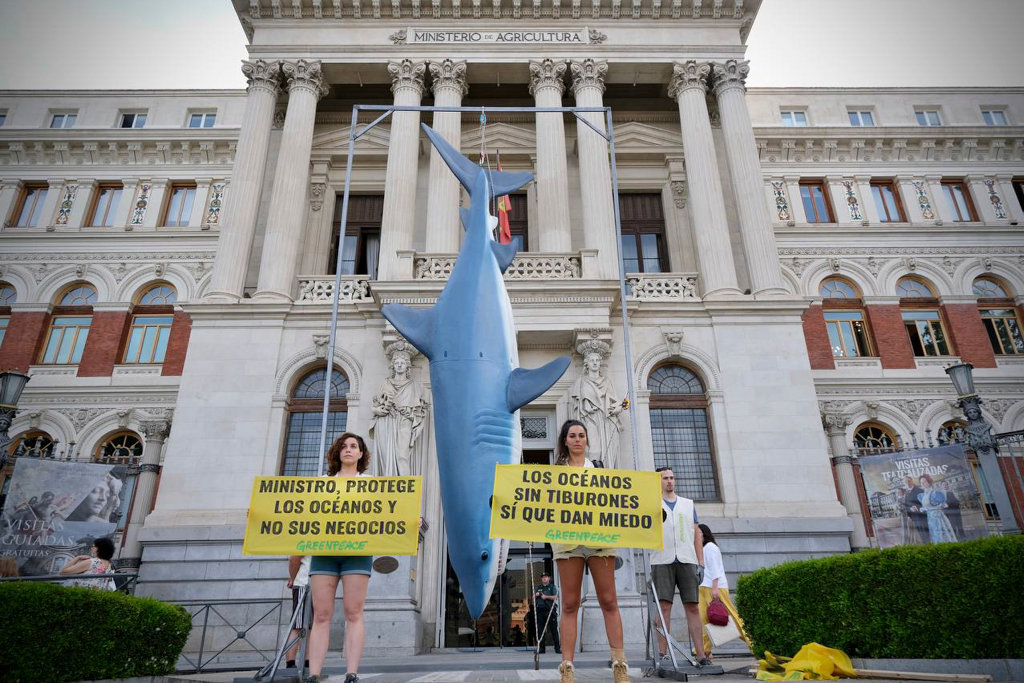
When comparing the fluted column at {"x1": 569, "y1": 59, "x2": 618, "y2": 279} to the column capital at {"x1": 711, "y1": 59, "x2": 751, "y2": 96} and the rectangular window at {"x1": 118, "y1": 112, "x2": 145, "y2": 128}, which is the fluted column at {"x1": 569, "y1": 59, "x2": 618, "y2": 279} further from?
the rectangular window at {"x1": 118, "y1": 112, "x2": 145, "y2": 128}

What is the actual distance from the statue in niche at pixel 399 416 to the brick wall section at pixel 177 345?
11.8 meters

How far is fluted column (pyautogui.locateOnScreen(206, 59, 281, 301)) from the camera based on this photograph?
18827mm

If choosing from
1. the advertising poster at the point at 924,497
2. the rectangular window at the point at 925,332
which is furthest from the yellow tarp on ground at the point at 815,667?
the rectangular window at the point at 925,332

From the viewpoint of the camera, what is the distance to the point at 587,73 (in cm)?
2141

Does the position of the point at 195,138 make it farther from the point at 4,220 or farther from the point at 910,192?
the point at 910,192

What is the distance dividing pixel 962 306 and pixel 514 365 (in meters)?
25.4

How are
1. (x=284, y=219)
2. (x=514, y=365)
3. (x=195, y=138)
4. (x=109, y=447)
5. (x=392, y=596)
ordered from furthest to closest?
(x=195, y=138), (x=109, y=447), (x=284, y=219), (x=392, y=596), (x=514, y=365)

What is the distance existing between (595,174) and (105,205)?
21.0m

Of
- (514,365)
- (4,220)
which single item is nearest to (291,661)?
(514,365)

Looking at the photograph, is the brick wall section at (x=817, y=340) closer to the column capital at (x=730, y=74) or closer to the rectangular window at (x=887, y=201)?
the rectangular window at (x=887, y=201)

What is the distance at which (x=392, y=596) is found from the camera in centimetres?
1410

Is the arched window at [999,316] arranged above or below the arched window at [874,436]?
above

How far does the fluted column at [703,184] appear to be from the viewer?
62.4 ft

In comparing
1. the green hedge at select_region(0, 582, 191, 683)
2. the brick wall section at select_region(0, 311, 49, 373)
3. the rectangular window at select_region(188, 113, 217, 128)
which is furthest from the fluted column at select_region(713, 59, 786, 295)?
the brick wall section at select_region(0, 311, 49, 373)
